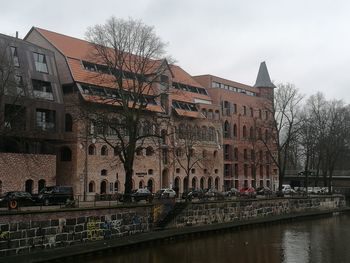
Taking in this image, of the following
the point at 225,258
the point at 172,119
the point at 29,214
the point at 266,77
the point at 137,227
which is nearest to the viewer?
the point at 29,214

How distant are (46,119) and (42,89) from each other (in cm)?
351

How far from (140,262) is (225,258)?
19.5ft

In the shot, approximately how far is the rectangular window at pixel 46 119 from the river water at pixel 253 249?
23731mm

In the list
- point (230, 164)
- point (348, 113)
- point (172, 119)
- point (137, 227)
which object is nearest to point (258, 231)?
point (137, 227)

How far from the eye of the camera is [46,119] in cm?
5847

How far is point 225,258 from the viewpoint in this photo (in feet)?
112

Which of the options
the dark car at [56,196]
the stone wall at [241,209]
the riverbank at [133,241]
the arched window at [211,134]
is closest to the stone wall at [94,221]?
the stone wall at [241,209]

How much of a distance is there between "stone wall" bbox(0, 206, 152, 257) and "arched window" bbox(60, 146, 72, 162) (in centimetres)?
2220

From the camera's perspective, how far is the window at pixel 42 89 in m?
56.9

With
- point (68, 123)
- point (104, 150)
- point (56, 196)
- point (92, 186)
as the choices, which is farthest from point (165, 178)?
point (56, 196)

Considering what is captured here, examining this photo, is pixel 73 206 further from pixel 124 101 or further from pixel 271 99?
pixel 271 99

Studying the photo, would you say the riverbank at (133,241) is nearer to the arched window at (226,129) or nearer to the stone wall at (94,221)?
the stone wall at (94,221)

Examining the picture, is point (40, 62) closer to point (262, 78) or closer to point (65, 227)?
point (65, 227)

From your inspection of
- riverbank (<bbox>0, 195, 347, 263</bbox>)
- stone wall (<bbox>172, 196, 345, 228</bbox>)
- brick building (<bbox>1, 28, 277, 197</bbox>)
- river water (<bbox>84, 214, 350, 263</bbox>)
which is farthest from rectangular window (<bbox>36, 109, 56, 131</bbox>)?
river water (<bbox>84, 214, 350, 263</bbox>)
